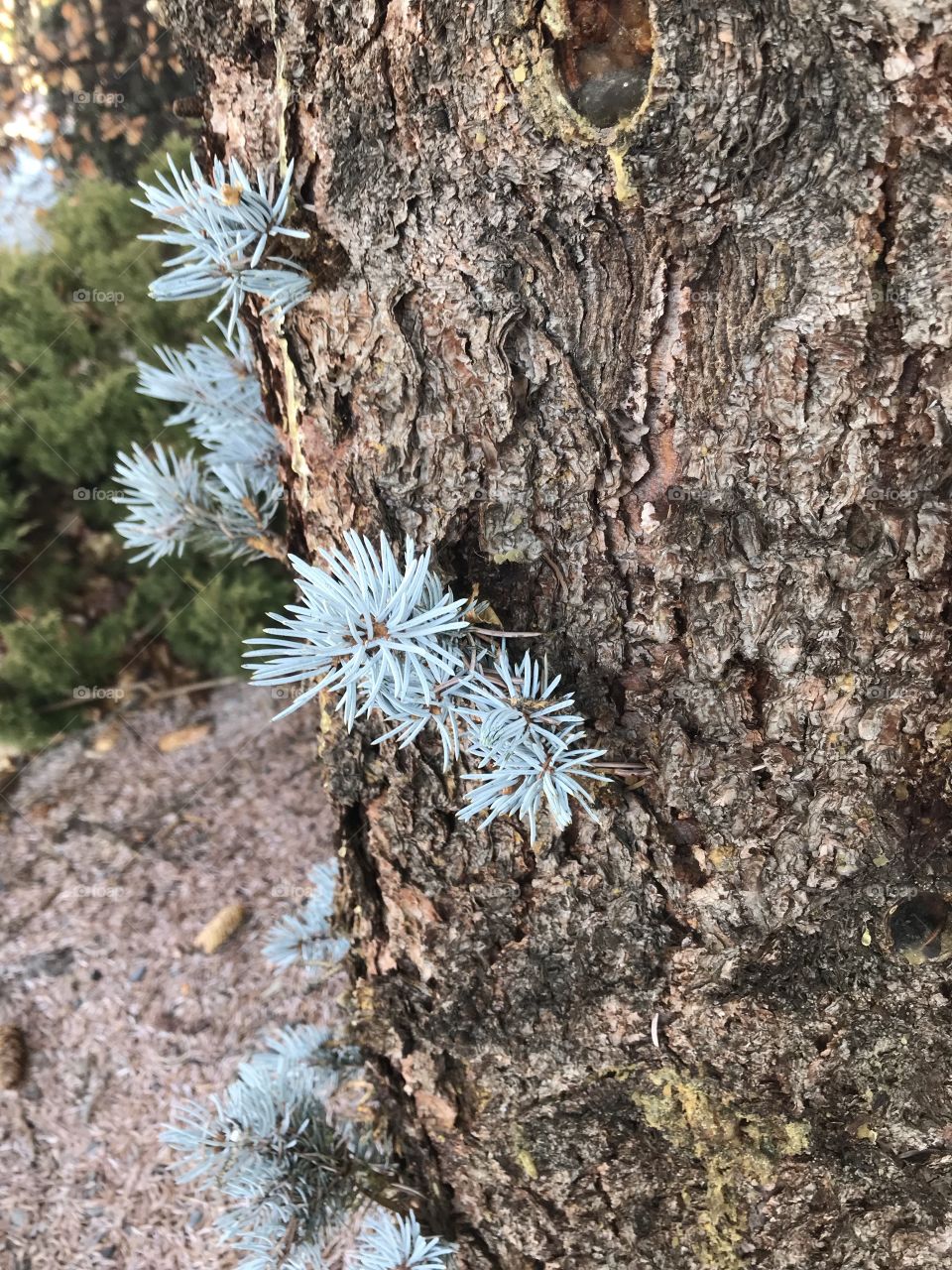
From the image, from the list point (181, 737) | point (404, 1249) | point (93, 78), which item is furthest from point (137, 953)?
point (93, 78)

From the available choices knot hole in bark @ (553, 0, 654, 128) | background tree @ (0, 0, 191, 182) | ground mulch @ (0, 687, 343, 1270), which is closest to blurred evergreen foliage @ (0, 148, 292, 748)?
ground mulch @ (0, 687, 343, 1270)

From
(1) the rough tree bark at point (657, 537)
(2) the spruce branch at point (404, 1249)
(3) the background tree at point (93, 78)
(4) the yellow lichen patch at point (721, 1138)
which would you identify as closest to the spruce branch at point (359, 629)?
(1) the rough tree bark at point (657, 537)

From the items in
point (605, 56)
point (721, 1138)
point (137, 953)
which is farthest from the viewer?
point (137, 953)

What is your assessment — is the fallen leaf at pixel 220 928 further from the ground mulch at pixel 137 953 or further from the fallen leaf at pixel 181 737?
the fallen leaf at pixel 181 737

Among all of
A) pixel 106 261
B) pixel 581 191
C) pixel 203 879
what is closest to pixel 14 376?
pixel 106 261

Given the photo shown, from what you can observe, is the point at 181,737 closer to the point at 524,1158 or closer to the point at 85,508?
the point at 85,508

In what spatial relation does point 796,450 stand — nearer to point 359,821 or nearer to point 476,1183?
point 359,821

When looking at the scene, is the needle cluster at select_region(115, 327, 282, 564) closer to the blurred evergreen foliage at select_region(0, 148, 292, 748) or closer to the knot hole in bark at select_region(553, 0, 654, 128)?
the knot hole in bark at select_region(553, 0, 654, 128)
